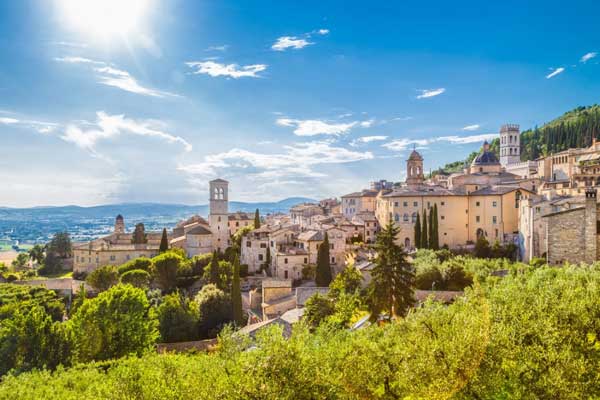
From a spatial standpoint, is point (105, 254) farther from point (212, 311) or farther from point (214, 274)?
point (212, 311)

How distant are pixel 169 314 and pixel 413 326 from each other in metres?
27.6

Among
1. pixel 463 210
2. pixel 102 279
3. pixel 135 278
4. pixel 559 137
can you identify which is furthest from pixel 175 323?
pixel 559 137

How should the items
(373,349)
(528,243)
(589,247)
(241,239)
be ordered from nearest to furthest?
(373,349)
(589,247)
(528,243)
(241,239)

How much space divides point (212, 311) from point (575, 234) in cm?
3251

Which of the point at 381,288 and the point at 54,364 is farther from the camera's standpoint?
the point at 54,364

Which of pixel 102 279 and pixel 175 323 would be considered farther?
pixel 102 279

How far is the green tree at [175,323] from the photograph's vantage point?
37.5 meters

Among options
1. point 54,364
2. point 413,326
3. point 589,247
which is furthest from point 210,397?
point 589,247

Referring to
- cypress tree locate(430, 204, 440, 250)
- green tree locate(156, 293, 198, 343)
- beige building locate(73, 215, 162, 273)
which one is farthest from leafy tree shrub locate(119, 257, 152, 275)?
cypress tree locate(430, 204, 440, 250)

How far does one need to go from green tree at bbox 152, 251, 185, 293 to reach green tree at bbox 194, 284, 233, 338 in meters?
12.8

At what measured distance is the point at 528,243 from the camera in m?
41.4

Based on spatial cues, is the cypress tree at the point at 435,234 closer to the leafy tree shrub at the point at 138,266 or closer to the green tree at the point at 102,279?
the leafy tree shrub at the point at 138,266

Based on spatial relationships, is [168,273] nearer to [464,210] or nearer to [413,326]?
[464,210]

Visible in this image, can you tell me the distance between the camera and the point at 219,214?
67.8 metres
